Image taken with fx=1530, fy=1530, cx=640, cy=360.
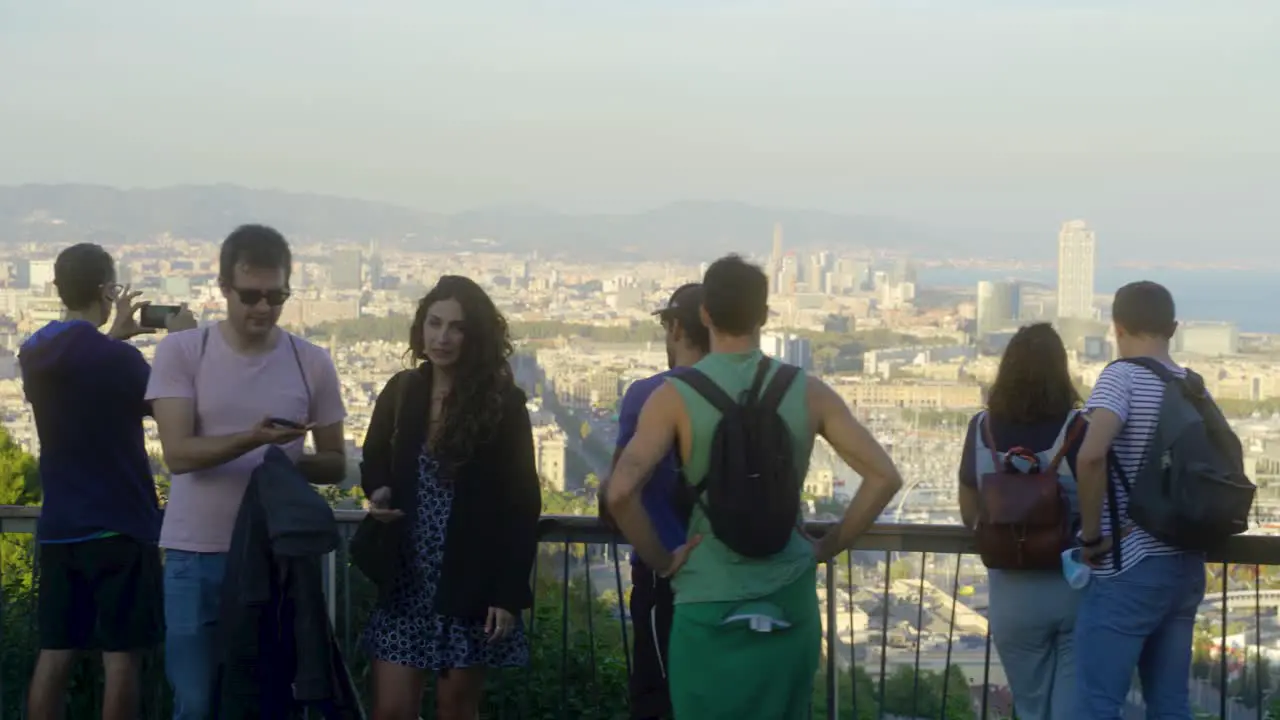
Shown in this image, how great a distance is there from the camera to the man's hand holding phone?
13.6 feet

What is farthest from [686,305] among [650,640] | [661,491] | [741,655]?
[741,655]

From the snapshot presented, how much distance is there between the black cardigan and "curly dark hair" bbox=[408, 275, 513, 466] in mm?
43

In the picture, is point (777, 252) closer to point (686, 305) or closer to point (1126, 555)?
point (1126, 555)

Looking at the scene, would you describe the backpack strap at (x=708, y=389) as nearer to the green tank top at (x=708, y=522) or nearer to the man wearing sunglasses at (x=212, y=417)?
the green tank top at (x=708, y=522)

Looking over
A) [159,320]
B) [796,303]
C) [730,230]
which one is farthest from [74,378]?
[730,230]

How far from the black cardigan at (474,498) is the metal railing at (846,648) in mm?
598

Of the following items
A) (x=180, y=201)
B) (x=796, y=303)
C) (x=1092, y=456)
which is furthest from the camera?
(x=796, y=303)

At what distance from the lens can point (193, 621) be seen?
14.1 ft

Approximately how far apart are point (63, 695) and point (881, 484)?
9.09 ft

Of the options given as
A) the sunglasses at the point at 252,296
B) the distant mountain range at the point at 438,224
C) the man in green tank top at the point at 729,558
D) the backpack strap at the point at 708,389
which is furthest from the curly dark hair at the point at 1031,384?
the distant mountain range at the point at 438,224

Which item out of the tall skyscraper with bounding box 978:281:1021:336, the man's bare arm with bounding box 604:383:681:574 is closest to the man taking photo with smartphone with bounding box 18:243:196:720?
the man's bare arm with bounding box 604:383:681:574

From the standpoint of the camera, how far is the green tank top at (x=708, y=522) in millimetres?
3648

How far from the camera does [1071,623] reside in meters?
4.88

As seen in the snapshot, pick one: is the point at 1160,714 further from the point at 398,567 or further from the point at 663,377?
the point at 398,567
